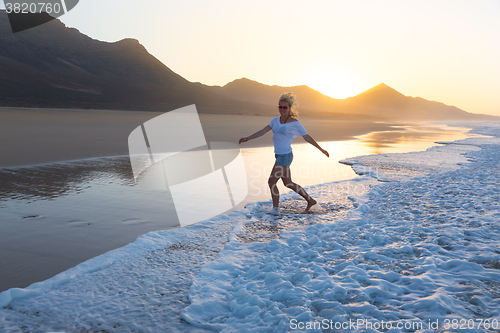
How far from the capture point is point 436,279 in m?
3.04

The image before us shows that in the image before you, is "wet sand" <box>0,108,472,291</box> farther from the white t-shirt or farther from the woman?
the white t-shirt

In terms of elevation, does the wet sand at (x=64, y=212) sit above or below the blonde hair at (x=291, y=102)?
below

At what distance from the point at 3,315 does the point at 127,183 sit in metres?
5.12

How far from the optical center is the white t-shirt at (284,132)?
5266 millimetres

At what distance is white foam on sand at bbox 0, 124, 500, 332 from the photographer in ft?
8.38

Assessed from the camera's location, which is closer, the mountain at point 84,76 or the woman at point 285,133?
the woman at point 285,133

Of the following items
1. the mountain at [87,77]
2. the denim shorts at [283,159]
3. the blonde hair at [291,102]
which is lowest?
the denim shorts at [283,159]

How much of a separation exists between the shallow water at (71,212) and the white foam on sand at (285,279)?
41 cm

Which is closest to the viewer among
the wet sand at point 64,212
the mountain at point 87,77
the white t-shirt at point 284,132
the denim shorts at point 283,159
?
the wet sand at point 64,212

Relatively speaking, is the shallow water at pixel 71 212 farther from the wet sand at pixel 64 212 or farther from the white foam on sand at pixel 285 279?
the white foam on sand at pixel 285 279

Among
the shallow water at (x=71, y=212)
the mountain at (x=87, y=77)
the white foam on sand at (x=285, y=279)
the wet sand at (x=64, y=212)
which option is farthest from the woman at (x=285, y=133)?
the mountain at (x=87, y=77)

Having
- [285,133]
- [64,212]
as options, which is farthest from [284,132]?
[64,212]

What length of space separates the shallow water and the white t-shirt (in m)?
1.61

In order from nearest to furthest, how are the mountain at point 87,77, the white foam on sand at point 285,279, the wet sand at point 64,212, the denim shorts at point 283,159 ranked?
the white foam on sand at point 285,279
the wet sand at point 64,212
the denim shorts at point 283,159
the mountain at point 87,77
